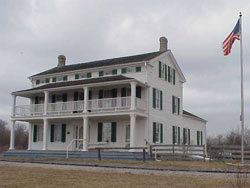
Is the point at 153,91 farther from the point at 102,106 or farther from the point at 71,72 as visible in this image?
the point at 71,72

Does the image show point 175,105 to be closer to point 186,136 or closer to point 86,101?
point 186,136

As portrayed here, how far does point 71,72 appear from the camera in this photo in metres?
30.0

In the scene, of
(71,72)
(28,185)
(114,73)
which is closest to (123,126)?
(114,73)

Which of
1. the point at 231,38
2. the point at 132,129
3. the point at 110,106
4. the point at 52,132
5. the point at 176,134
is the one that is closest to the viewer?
the point at 231,38

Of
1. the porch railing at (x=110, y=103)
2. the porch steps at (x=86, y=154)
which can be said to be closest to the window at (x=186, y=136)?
the porch railing at (x=110, y=103)

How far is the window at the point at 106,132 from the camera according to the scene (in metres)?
26.8

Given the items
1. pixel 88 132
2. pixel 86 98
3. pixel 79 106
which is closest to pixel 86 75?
pixel 79 106

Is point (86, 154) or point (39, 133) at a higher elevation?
point (39, 133)

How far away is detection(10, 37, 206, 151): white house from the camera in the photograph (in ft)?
84.5

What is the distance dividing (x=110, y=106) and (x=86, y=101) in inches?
73.2

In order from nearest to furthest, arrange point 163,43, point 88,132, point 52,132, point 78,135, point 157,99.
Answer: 1. point 157,99
2. point 88,132
3. point 78,135
4. point 52,132
5. point 163,43

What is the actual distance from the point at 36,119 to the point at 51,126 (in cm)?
167

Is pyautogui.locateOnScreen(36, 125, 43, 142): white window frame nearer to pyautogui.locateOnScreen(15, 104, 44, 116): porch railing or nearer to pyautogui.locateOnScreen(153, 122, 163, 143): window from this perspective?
pyautogui.locateOnScreen(15, 104, 44, 116): porch railing

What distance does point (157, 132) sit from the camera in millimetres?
26875
